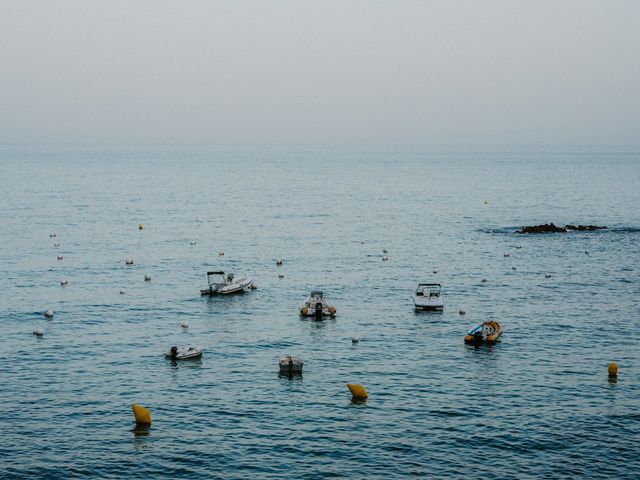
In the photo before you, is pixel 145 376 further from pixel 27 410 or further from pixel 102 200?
pixel 102 200

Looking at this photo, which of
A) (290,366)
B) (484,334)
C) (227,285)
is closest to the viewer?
(290,366)

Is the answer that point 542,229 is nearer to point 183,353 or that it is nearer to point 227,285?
point 227,285

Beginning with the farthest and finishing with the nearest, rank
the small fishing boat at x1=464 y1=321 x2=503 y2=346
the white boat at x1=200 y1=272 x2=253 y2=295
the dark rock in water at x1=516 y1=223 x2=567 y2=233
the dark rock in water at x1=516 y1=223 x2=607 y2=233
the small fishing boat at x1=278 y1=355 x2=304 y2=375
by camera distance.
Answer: the dark rock in water at x1=516 y1=223 x2=607 y2=233 → the dark rock in water at x1=516 y1=223 x2=567 y2=233 → the white boat at x1=200 y1=272 x2=253 y2=295 → the small fishing boat at x1=464 y1=321 x2=503 y2=346 → the small fishing boat at x1=278 y1=355 x2=304 y2=375

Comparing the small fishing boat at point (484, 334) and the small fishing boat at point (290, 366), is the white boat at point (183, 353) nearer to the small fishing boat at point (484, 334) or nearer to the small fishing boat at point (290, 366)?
the small fishing boat at point (290, 366)

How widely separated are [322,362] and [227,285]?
2734cm

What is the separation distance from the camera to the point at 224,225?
14825cm

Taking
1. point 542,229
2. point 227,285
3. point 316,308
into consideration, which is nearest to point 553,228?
point 542,229

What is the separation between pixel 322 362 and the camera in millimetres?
61438

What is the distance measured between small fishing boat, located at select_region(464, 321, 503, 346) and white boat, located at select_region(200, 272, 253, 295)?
29714 millimetres

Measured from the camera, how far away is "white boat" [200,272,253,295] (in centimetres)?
8539

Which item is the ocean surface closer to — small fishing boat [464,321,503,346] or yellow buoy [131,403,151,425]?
yellow buoy [131,403,151,425]

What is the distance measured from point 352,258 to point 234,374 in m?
53.9

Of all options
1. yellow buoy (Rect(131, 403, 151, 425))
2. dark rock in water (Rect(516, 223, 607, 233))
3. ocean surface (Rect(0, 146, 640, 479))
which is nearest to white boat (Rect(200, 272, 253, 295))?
ocean surface (Rect(0, 146, 640, 479))

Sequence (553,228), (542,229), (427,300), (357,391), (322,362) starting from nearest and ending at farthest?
(357,391) < (322,362) < (427,300) < (542,229) < (553,228)
